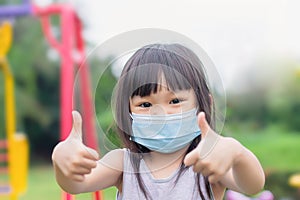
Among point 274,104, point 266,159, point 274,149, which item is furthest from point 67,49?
point 274,104

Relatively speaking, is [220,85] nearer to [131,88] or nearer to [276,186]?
[131,88]

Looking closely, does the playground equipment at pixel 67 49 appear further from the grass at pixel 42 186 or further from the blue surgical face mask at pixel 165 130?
the blue surgical face mask at pixel 165 130

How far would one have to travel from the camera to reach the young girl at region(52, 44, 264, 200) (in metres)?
1.34

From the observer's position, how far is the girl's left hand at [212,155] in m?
1.10

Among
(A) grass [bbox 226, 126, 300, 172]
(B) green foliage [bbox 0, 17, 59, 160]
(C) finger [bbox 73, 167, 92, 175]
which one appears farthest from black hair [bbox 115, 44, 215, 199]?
(B) green foliage [bbox 0, 17, 59, 160]

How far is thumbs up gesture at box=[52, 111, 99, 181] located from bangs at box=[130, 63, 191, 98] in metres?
0.18

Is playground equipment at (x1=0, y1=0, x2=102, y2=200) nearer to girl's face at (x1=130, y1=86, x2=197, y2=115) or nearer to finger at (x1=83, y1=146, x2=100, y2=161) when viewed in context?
girl's face at (x1=130, y1=86, x2=197, y2=115)

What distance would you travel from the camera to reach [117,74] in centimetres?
142

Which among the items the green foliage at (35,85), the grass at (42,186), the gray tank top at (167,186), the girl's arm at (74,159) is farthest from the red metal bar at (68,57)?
the green foliage at (35,85)

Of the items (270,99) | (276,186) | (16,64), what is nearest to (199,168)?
(276,186)

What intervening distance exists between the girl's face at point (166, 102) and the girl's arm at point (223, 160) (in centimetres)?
16

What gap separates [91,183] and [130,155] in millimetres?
99

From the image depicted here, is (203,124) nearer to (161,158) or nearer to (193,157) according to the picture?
(193,157)

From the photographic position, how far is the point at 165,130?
4.43ft
